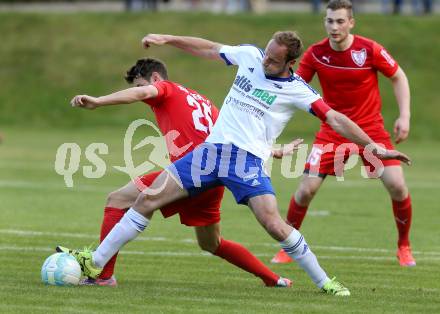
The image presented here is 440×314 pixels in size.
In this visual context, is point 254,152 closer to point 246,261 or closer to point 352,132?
point 352,132

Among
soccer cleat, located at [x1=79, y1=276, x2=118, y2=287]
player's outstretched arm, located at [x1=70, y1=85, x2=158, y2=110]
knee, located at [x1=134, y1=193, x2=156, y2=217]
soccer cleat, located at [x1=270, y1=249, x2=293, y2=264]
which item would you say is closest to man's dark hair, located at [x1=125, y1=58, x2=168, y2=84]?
player's outstretched arm, located at [x1=70, y1=85, x2=158, y2=110]

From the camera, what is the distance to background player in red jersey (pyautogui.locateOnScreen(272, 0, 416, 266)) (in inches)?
427

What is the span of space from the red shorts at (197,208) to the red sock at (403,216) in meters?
2.66

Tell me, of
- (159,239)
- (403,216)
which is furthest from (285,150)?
(159,239)

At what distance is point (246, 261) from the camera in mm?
9297

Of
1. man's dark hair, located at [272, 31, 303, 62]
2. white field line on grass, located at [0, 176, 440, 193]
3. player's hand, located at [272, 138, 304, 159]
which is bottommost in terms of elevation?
white field line on grass, located at [0, 176, 440, 193]

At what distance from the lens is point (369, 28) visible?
111 ft

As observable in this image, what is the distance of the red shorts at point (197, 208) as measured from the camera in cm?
896

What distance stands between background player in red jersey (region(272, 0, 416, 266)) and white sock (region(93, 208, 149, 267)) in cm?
252

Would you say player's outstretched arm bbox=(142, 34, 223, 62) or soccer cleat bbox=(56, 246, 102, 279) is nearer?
soccer cleat bbox=(56, 246, 102, 279)

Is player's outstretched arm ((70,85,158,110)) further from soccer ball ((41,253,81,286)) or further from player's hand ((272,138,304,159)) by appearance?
soccer ball ((41,253,81,286))

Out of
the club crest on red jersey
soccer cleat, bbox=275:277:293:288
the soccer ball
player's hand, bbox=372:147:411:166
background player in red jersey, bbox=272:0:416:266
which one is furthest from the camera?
the club crest on red jersey

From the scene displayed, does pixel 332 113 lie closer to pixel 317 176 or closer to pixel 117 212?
pixel 117 212

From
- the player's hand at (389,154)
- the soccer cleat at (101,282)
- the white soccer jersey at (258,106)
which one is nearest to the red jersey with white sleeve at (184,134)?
the white soccer jersey at (258,106)
